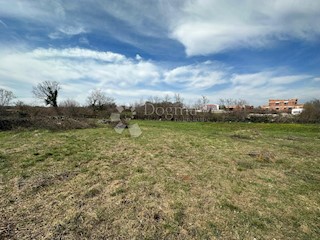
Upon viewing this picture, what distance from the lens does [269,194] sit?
3869mm

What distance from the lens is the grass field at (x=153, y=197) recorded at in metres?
2.67

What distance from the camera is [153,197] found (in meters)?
3.61

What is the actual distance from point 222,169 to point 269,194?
1531mm

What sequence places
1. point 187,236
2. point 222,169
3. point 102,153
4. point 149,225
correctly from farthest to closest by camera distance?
point 102,153 → point 222,169 → point 149,225 → point 187,236

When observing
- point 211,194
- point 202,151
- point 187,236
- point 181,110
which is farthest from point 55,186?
point 181,110

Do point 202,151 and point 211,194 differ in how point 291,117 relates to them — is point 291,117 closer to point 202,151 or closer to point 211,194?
point 202,151

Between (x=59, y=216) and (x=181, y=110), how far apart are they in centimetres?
2909

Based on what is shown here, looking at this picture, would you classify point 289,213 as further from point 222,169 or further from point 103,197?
point 103,197

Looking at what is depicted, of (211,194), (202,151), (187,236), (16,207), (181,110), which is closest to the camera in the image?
(187,236)

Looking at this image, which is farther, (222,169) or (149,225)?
(222,169)

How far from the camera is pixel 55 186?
3.91m

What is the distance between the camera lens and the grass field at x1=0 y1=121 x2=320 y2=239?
2674mm

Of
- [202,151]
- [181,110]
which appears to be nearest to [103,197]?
[202,151]

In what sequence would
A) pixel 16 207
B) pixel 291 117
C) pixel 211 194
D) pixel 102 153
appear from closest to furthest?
pixel 16 207 < pixel 211 194 < pixel 102 153 < pixel 291 117
